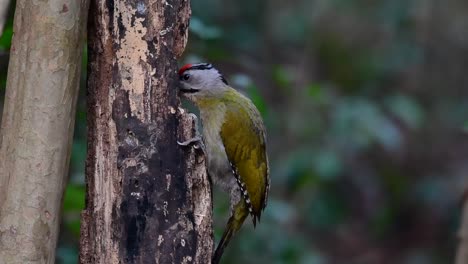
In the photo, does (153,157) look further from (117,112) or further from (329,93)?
(329,93)

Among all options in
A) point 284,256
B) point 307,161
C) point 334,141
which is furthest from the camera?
point 334,141

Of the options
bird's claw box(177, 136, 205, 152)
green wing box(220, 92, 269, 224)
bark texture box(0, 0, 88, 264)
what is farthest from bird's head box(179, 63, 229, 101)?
bark texture box(0, 0, 88, 264)

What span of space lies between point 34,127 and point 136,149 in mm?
426

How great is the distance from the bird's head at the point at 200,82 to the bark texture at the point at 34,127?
3.31 ft

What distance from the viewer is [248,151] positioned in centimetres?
513

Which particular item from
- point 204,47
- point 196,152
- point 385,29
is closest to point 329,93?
point 385,29

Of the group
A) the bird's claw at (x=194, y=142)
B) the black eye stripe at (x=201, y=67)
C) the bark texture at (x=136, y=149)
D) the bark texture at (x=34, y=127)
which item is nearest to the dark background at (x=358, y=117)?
the black eye stripe at (x=201, y=67)

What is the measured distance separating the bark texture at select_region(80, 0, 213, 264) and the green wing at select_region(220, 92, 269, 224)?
0.97 meters

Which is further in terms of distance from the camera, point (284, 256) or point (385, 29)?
→ point (385, 29)

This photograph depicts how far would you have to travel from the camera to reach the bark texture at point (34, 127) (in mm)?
3883

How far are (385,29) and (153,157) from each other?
238 inches

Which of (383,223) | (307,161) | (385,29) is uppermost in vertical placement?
(385,29)

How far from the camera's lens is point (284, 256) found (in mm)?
7039

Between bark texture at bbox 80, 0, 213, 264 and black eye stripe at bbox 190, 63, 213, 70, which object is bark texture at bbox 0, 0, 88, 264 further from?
black eye stripe at bbox 190, 63, 213, 70
